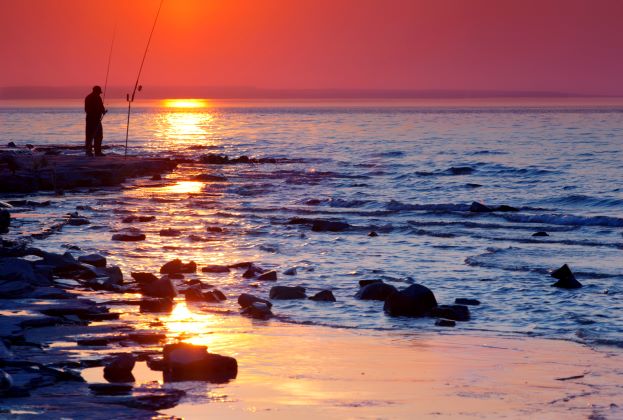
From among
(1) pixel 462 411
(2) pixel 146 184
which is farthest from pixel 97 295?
(2) pixel 146 184

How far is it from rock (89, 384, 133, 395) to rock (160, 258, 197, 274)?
5133 millimetres

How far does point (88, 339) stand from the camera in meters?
7.59

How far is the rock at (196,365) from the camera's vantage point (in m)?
6.56

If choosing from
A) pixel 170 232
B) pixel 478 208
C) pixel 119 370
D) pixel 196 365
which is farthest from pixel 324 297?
pixel 478 208

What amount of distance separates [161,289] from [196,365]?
10.8 feet

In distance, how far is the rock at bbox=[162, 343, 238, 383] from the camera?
21.5ft

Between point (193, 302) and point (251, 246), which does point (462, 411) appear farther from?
point (251, 246)

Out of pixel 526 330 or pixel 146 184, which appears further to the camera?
pixel 146 184

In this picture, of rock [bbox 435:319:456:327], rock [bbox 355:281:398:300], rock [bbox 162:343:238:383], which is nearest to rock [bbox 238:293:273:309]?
rock [bbox 355:281:398:300]

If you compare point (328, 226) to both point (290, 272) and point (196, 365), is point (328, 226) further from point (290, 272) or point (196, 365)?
point (196, 365)

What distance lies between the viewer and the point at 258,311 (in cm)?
895

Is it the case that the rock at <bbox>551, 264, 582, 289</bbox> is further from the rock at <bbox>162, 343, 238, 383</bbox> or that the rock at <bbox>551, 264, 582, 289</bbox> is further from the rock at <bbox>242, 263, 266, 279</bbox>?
the rock at <bbox>162, 343, 238, 383</bbox>

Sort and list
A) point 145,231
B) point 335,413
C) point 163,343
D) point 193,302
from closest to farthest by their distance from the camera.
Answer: point 335,413, point 163,343, point 193,302, point 145,231

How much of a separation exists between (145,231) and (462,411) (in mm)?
10339
